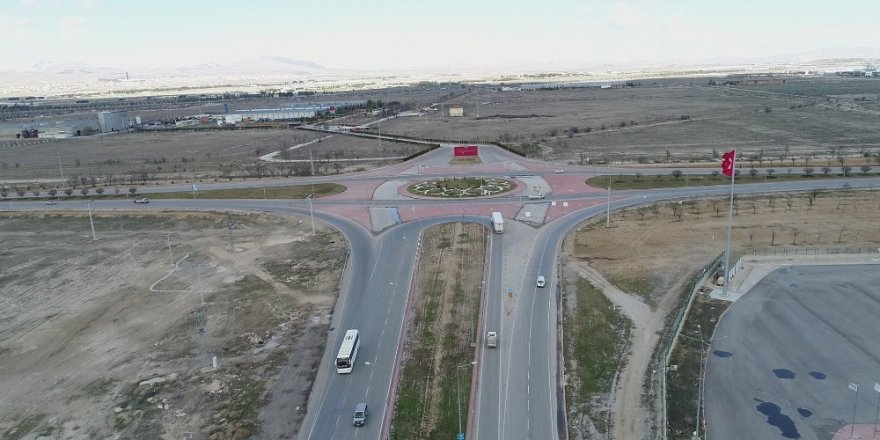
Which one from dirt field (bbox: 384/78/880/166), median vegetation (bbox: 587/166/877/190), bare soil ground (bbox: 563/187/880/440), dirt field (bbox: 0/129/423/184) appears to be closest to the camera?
bare soil ground (bbox: 563/187/880/440)

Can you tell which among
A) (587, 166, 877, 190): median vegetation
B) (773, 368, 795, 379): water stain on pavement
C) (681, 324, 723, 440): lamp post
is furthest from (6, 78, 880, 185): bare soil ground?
(773, 368, 795, 379): water stain on pavement

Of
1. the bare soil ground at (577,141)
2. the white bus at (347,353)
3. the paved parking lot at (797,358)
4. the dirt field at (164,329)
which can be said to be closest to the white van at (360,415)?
the dirt field at (164,329)

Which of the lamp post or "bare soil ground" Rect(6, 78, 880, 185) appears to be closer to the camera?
the lamp post

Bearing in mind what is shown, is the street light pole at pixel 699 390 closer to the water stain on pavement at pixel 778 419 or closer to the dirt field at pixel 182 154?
the water stain on pavement at pixel 778 419

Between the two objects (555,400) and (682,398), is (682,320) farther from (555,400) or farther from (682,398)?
(555,400)

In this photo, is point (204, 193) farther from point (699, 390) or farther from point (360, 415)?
point (699, 390)

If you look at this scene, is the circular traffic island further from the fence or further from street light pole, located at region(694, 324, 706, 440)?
street light pole, located at region(694, 324, 706, 440)
